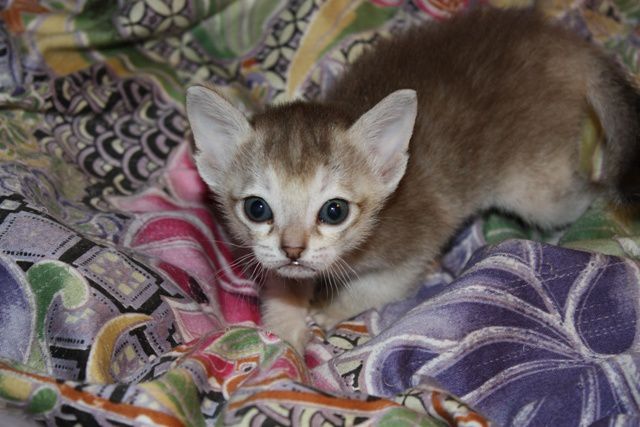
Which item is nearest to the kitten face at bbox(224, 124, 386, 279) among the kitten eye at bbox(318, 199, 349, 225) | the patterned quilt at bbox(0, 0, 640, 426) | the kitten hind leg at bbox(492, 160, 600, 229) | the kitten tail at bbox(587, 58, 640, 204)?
the kitten eye at bbox(318, 199, 349, 225)

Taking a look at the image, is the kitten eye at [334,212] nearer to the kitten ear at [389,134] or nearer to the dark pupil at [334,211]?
the dark pupil at [334,211]

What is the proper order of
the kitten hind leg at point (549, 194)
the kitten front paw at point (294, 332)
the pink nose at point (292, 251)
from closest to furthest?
1. the pink nose at point (292, 251)
2. the kitten front paw at point (294, 332)
3. the kitten hind leg at point (549, 194)

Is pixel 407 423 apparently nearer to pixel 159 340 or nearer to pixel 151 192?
pixel 159 340

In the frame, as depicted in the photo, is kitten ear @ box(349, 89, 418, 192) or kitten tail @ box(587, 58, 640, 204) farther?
kitten tail @ box(587, 58, 640, 204)

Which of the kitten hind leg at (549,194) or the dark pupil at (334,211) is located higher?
the dark pupil at (334,211)

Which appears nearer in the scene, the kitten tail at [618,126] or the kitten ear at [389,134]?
the kitten ear at [389,134]

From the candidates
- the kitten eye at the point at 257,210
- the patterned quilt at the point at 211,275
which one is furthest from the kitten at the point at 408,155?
the patterned quilt at the point at 211,275

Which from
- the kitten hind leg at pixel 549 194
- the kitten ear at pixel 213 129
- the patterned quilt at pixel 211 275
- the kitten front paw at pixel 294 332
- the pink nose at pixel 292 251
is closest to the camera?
the patterned quilt at pixel 211 275

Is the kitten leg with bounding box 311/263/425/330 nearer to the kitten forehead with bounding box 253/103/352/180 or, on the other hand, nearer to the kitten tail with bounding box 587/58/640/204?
the kitten forehead with bounding box 253/103/352/180

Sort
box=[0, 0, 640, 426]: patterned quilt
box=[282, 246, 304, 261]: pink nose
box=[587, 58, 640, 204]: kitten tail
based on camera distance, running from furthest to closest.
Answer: box=[587, 58, 640, 204]: kitten tail → box=[282, 246, 304, 261]: pink nose → box=[0, 0, 640, 426]: patterned quilt
